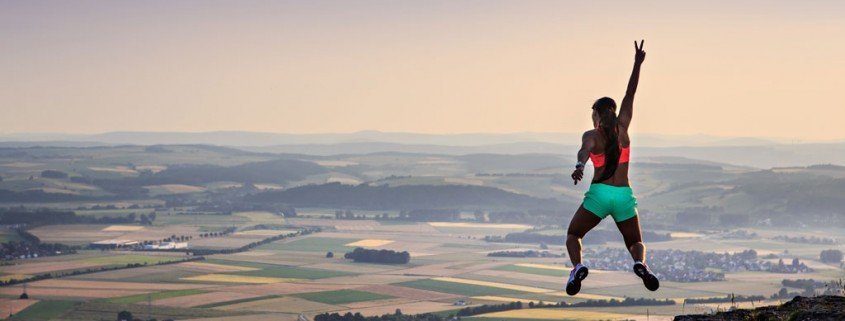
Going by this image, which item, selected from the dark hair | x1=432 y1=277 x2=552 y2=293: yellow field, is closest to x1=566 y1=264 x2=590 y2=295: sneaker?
the dark hair

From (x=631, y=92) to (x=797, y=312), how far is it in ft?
13.8

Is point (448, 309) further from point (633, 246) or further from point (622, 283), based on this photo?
point (633, 246)

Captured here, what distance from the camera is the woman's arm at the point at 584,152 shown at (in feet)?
39.5

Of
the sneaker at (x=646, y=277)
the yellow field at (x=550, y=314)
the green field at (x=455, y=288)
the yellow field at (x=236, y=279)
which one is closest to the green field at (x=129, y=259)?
the yellow field at (x=236, y=279)

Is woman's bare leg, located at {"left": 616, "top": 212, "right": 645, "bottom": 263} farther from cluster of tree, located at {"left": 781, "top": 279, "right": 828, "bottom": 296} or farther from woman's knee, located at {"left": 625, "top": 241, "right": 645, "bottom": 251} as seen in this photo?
cluster of tree, located at {"left": 781, "top": 279, "right": 828, "bottom": 296}

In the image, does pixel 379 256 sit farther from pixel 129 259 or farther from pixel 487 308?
pixel 487 308

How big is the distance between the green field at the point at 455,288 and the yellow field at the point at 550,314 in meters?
23.1

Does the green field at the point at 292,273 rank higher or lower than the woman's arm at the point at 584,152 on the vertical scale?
lower

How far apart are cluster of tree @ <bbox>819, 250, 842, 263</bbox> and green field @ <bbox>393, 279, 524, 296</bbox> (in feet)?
238

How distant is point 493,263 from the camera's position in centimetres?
18012

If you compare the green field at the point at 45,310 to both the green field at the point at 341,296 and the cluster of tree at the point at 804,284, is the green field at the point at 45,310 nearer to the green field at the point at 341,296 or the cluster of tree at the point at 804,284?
the green field at the point at 341,296

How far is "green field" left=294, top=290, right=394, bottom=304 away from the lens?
128 m

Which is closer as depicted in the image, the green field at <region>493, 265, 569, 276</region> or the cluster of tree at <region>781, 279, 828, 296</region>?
the cluster of tree at <region>781, 279, 828, 296</region>

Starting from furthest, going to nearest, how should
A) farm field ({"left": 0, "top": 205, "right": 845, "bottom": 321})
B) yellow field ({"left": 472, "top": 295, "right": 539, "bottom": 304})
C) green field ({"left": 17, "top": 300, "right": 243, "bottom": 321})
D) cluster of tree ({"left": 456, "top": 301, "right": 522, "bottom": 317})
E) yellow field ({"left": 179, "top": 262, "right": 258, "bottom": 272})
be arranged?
yellow field ({"left": 179, "top": 262, "right": 258, "bottom": 272})
yellow field ({"left": 472, "top": 295, "right": 539, "bottom": 304})
farm field ({"left": 0, "top": 205, "right": 845, "bottom": 321})
green field ({"left": 17, "top": 300, "right": 243, "bottom": 321})
cluster of tree ({"left": 456, "top": 301, "right": 522, "bottom": 317})
